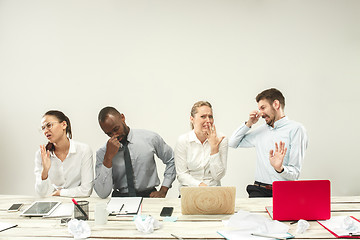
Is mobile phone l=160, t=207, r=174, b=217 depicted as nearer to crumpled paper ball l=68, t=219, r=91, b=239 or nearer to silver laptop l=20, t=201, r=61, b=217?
crumpled paper ball l=68, t=219, r=91, b=239

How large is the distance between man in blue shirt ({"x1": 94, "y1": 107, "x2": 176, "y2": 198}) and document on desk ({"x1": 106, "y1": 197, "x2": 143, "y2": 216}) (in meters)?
0.31

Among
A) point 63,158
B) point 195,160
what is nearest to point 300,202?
point 195,160

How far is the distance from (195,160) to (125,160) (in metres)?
0.63

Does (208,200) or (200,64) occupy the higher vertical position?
(200,64)

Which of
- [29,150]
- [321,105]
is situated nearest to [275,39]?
[321,105]

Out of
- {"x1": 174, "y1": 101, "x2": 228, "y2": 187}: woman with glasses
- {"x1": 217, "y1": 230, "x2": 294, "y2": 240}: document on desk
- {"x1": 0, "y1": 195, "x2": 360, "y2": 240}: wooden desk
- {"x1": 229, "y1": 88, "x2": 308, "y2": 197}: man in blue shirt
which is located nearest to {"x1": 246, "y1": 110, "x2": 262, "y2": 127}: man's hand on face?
{"x1": 229, "y1": 88, "x2": 308, "y2": 197}: man in blue shirt

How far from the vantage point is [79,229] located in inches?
65.7

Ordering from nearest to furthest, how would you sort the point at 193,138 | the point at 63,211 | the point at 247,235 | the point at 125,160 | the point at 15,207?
the point at 247,235 → the point at 63,211 → the point at 15,207 → the point at 125,160 → the point at 193,138

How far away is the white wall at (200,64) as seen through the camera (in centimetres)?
387

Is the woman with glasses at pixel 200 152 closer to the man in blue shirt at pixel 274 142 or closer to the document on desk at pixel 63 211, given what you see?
the man in blue shirt at pixel 274 142

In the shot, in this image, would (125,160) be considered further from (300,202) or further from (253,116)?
(300,202)

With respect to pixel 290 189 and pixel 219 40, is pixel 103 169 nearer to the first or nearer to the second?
pixel 290 189

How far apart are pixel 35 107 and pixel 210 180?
2396 mm

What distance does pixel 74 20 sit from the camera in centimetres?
398
